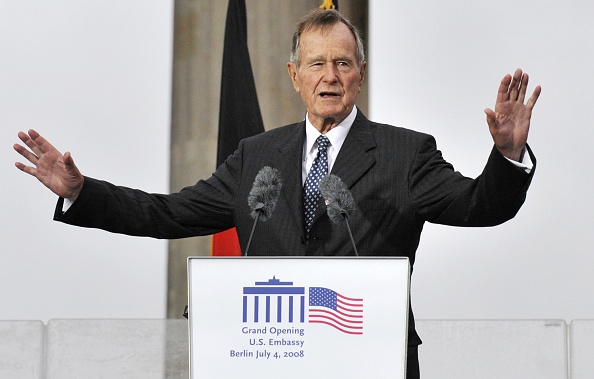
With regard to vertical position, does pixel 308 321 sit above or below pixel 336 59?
below

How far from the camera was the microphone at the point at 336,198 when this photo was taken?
234cm

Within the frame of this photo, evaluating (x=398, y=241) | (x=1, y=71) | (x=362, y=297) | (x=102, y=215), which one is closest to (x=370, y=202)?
(x=398, y=241)

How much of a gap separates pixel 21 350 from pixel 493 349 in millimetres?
1808

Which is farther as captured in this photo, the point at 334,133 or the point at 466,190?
the point at 334,133

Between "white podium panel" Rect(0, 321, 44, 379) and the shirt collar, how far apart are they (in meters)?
1.60

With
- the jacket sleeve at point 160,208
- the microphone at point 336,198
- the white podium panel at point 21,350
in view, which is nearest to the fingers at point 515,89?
the microphone at point 336,198

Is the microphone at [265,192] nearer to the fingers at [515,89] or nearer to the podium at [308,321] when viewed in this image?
the podium at [308,321]

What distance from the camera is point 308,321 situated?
6.92 ft

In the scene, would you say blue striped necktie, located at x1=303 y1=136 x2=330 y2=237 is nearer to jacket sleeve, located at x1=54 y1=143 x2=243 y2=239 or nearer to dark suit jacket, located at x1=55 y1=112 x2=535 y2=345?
dark suit jacket, located at x1=55 y1=112 x2=535 y2=345

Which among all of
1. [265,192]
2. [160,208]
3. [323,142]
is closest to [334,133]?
[323,142]

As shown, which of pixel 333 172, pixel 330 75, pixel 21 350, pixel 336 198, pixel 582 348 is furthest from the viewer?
pixel 21 350

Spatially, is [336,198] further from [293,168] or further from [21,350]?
[21,350]

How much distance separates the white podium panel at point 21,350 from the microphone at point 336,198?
6.06 feet

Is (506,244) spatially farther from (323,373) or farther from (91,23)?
(323,373)
